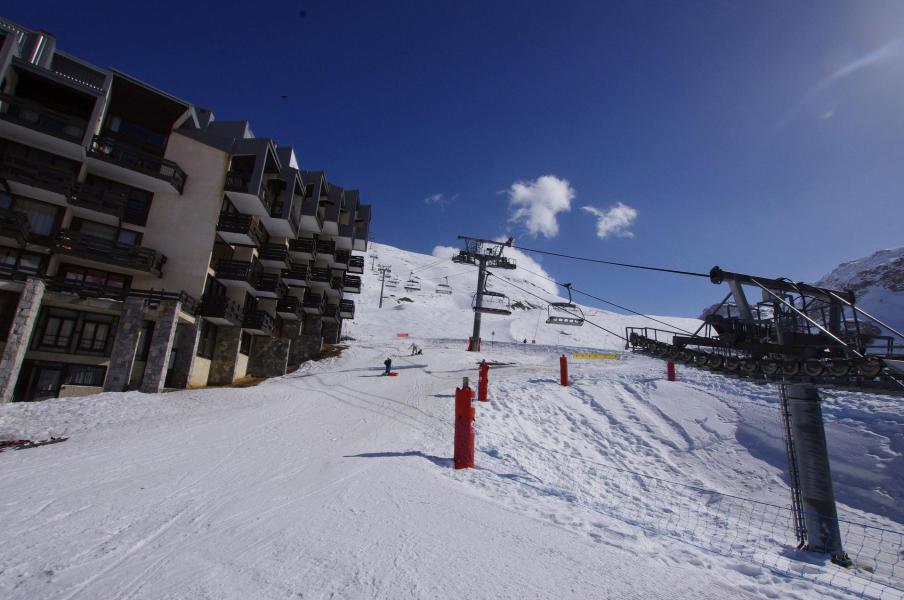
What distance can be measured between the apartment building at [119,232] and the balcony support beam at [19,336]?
0.05 meters

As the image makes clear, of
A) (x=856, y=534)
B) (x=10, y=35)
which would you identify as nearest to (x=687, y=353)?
(x=856, y=534)

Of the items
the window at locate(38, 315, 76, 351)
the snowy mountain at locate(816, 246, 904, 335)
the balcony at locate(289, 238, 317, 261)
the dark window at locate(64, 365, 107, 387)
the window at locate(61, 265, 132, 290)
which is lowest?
the dark window at locate(64, 365, 107, 387)

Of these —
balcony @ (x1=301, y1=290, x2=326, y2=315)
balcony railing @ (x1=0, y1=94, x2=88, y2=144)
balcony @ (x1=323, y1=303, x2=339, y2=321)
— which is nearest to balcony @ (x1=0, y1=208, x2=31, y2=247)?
balcony railing @ (x1=0, y1=94, x2=88, y2=144)

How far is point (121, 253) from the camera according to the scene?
73.1 ft

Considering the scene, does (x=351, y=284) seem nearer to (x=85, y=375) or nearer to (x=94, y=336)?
(x=94, y=336)

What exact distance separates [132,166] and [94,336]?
9.51 m

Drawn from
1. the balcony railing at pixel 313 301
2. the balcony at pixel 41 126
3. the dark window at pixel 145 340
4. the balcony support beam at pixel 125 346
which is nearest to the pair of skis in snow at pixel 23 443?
the balcony support beam at pixel 125 346

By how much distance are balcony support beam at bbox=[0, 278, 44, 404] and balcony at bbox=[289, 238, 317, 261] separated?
58.2 feet

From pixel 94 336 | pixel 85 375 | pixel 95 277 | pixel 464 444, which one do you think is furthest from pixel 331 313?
pixel 464 444

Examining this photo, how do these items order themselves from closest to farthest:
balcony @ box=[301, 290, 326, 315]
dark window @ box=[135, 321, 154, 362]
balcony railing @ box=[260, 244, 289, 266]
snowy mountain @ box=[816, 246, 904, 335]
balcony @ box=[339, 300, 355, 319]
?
dark window @ box=[135, 321, 154, 362]
balcony railing @ box=[260, 244, 289, 266]
balcony @ box=[301, 290, 326, 315]
balcony @ box=[339, 300, 355, 319]
snowy mountain @ box=[816, 246, 904, 335]

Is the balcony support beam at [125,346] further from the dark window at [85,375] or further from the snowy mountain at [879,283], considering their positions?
the snowy mountain at [879,283]

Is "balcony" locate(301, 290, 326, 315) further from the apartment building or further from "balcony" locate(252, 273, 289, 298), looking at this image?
"balcony" locate(252, 273, 289, 298)

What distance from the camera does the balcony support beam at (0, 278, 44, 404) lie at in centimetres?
1770

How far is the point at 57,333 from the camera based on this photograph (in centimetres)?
2097
